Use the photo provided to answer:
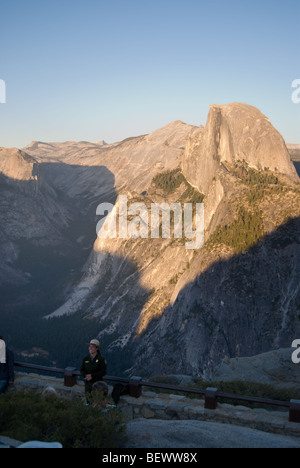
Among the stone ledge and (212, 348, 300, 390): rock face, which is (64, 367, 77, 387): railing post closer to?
the stone ledge

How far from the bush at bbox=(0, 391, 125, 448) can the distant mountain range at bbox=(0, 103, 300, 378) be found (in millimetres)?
38463

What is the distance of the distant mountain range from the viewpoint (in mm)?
54344

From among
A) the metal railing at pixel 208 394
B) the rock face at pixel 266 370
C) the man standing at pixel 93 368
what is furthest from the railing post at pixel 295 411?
the rock face at pixel 266 370

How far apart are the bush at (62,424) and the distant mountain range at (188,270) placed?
1514 inches

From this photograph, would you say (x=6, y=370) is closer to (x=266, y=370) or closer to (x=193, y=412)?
(x=193, y=412)

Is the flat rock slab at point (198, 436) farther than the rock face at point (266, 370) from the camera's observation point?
No

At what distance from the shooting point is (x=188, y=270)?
68.8 metres

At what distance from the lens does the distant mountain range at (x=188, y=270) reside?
54344mm

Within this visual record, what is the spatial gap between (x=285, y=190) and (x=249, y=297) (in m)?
19.2

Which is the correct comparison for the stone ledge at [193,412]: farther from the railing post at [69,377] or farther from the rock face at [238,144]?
the rock face at [238,144]

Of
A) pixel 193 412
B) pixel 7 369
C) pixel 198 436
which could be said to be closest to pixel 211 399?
pixel 193 412

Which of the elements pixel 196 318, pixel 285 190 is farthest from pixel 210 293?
pixel 285 190

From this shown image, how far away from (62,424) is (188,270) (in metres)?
57.5

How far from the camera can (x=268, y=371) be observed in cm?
2706
